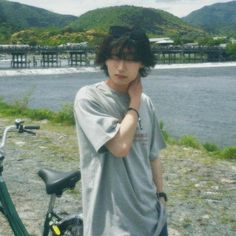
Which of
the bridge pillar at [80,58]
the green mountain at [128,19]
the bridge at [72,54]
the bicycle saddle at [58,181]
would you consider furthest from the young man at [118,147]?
the green mountain at [128,19]

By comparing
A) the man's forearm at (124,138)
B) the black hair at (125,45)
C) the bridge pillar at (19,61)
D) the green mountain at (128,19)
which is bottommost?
the bridge pillar at (19,61)

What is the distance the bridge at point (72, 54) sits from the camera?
257 feet

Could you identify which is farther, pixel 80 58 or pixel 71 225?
pixel 80 58

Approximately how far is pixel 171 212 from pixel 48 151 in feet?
10.4

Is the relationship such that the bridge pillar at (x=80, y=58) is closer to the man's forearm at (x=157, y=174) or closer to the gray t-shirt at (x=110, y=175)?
the man's forearm at (x=157, y=174)

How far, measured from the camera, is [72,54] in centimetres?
8325

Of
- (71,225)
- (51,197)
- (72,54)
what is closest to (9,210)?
(51,197)

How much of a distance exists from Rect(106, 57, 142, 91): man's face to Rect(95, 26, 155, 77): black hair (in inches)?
0.8

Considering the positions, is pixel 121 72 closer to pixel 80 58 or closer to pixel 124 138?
pixel 124 138

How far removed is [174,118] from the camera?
2302 centimetres

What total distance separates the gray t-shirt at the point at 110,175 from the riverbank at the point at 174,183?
231cm

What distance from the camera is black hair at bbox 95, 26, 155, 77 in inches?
95.0

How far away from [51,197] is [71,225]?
257 mm

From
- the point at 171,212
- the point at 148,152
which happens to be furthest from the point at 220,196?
the point at 148,152
